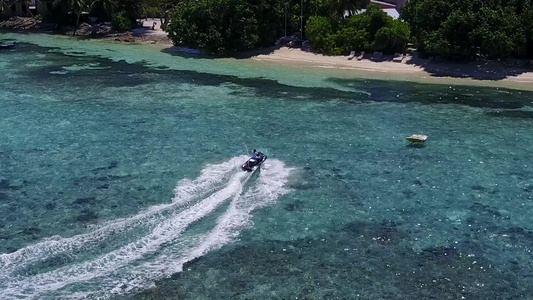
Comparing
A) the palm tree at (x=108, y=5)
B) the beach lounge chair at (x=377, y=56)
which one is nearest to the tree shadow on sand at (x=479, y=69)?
the beach lounge chair at (x=377, y=56)

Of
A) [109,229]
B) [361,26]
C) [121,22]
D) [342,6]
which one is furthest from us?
[121,22]

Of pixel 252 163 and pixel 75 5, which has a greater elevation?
pixel 75 5

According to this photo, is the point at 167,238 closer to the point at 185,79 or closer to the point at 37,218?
the point at 37,218

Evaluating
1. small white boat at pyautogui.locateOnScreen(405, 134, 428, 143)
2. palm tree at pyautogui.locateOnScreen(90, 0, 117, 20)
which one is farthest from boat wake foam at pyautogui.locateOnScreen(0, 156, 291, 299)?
palm tree at pyautogui.locateOnScreen(90, 0, 117, 20)

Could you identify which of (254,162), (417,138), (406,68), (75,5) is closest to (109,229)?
(254,162)

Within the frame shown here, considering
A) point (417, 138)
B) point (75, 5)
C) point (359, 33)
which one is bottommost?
point (417, 138)

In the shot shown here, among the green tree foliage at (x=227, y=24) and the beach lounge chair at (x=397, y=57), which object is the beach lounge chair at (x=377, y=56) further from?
the green tree foliage at (x=227, y=24)

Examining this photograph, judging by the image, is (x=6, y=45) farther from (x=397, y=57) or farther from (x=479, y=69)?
(x=479, y=69)

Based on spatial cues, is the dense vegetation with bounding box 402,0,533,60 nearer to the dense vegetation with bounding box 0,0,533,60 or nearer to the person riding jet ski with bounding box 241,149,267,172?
the dense vegetation with bounding box 0,0,533,60
